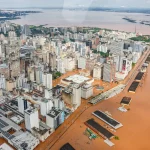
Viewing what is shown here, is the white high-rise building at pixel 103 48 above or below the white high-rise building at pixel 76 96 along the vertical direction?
above

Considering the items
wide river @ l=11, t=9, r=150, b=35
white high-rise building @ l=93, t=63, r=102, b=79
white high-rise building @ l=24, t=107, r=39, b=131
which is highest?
wide river @ l=11, t=9, r=150, b=35

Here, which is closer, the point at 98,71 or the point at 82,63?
the point at 98,71

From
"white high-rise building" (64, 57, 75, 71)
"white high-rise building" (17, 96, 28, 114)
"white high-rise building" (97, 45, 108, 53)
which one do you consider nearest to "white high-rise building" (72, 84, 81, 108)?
"white high-rise building" (17, 96, 28, 114)

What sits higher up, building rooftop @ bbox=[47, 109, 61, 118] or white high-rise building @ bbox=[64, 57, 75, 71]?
white high-rise building @ bbox=[64, 57, 75, 71]

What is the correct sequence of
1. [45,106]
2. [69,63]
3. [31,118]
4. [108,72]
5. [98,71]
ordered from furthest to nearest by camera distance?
[69,63], [98,71], [108,72], [45,106], [31,118]

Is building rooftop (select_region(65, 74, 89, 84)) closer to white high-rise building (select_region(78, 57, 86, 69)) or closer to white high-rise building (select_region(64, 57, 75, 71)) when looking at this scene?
white high-rise building (select_region(64, 57, 75, 71))

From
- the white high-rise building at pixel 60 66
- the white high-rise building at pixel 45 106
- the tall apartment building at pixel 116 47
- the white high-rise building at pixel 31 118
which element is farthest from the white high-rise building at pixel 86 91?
the tall apartment building at pixel 116 47

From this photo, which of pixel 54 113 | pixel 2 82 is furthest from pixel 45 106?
pixel 2 82

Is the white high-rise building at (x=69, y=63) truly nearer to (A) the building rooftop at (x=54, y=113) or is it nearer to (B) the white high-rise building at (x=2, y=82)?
(B) the white high-rise building at (x=2, y=82)

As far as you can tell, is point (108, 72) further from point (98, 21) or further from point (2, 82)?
point (98, 21)

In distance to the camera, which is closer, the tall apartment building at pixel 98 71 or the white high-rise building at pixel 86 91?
the white high-rise building at pixel 86 91

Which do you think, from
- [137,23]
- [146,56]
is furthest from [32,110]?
[137,23]

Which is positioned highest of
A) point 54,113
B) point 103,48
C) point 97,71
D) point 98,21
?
point 98,21
